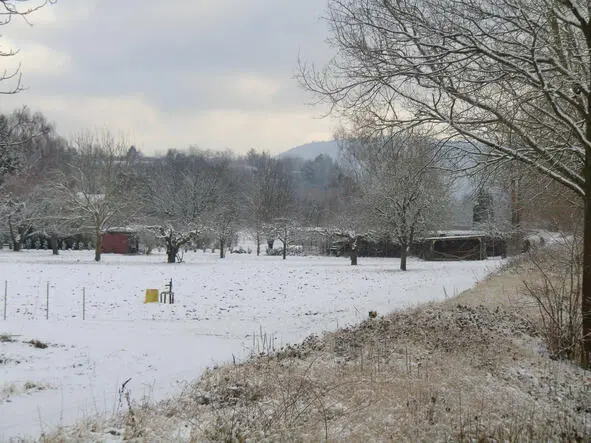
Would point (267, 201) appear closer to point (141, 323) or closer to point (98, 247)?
point (98, 247)

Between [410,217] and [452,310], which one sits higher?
[410,217]

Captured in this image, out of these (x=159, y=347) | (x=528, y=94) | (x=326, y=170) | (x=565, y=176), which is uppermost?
(x=326, y=170)

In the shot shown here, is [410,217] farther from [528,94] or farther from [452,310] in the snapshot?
[528,94]

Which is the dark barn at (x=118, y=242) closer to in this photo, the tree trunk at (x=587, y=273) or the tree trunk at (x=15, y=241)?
the tree trunk at (x=15, y=241)

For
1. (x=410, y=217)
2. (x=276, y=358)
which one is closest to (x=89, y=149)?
(x=410, y=217)

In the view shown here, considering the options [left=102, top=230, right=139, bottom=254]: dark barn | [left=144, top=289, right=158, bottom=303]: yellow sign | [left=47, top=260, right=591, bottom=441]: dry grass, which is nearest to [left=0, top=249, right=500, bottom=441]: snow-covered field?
[left=144, top=289, right=158, bottom=303]: yellow sign

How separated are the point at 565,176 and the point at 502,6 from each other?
3129 mm

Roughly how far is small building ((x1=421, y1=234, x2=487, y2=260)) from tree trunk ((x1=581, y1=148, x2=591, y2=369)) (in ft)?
140

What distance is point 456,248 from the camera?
53125 millimetres

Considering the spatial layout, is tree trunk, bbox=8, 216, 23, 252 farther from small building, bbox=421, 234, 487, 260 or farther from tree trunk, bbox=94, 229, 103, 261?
small building, bbox=421, 234, 487, 260

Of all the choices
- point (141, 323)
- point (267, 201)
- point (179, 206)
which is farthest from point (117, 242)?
point (141, 323)

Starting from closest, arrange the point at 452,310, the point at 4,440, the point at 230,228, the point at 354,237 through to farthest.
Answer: the point at 4,440
the point at 452,310
the point at 354,237
the point at 230,228

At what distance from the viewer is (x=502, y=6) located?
24.7ft

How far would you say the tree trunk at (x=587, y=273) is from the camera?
781 cm
